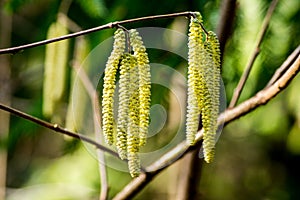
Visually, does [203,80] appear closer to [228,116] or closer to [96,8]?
[228,116]

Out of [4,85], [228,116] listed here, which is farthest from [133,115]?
[4,85]

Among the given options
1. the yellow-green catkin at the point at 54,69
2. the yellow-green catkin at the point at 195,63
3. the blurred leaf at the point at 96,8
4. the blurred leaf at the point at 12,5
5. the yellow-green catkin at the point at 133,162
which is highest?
the yellow-green catkin at the point at 195,63

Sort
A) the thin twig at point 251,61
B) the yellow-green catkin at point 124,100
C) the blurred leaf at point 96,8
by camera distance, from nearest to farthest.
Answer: the yellow-green catkin at point 124,100 → the thin twig at point 251,61 → the blurred leaf at point 96,8

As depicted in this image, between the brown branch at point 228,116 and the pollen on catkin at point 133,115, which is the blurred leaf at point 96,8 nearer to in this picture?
the brown branch at point 228,116

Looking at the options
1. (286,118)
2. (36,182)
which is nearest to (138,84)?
(286,118)

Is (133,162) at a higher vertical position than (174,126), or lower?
higher

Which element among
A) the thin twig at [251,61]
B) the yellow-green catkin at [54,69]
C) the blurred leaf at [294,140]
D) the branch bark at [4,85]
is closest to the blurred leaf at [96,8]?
the yellow-green catkin at [54,69]
